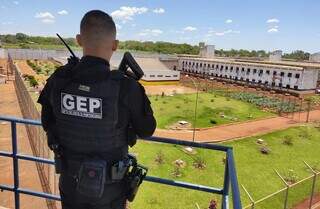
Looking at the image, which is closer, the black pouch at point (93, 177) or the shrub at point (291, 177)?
the black pouch at point (93, 177)

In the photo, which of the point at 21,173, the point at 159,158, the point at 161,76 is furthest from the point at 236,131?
the point at 161,76

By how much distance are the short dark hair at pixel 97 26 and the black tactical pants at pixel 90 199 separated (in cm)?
103

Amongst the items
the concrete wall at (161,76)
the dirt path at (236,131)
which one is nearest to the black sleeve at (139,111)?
the dirt path at (236,131)

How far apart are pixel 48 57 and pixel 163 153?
5817cm

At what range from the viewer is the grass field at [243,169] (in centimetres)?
1436

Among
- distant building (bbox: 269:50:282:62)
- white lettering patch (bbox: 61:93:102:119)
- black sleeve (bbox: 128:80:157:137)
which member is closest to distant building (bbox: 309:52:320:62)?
distant building (bbox: 269:50:282:62)

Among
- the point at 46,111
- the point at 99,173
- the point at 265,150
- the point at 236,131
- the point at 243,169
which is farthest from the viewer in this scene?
the point at 236,131

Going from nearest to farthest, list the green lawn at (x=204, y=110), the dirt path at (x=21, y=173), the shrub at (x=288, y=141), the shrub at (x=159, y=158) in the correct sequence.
→ the dirt path at (x=21, y=173)
the shrub at (x=159, y=158)
the shrub at (x=288, y=141)
the green lawn at (x=204, y=110)

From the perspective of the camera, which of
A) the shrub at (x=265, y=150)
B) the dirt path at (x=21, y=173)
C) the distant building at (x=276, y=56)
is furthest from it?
the distant building at (x=276, y=56)

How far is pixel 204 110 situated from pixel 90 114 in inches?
1233

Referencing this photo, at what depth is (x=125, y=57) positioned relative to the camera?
93.6 inches

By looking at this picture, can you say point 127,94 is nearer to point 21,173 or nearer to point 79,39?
point 79,39

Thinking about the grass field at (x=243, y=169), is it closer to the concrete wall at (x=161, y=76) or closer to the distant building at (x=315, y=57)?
the concrete wall at (x=161, y=76)

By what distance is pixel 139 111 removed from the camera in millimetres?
2320
